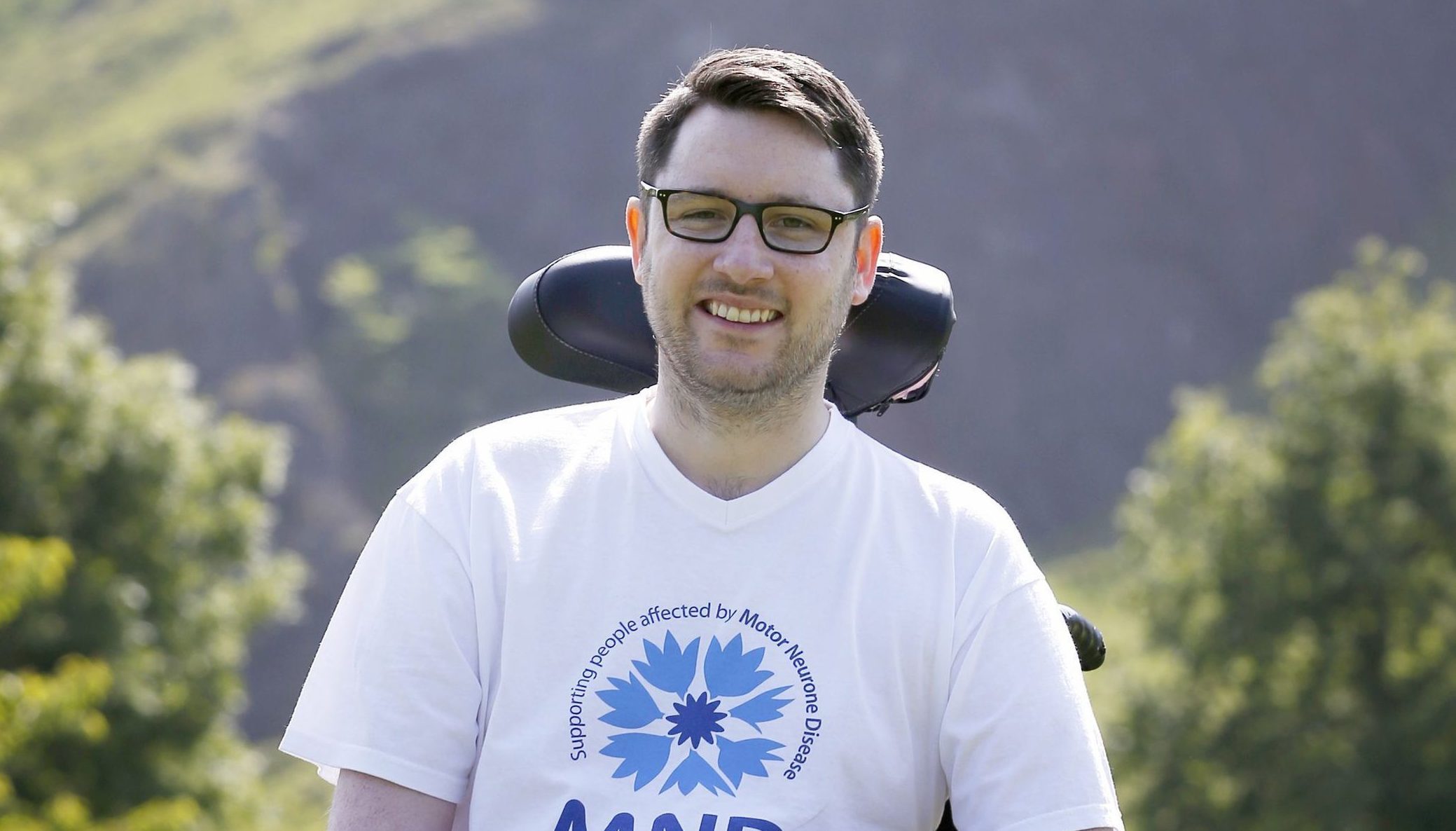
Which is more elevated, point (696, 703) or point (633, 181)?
point (633, 181)

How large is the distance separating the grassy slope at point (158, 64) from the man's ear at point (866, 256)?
50.2 meters

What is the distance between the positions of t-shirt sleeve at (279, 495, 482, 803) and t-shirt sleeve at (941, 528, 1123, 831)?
72 centimetres

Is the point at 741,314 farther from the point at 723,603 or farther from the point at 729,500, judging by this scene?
the point at 723,603

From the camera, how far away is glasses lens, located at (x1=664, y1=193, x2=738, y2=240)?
2576 mm

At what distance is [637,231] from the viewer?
9.06ft

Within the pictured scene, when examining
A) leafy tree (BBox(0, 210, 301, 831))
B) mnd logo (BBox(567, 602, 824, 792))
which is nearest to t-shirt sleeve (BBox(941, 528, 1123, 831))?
mnd logo (BBox(567, 602, 824, 792))

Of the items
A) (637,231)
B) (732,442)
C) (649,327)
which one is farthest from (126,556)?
(732,442)

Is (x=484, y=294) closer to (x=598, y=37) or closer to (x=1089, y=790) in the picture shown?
(x=598, y=37)

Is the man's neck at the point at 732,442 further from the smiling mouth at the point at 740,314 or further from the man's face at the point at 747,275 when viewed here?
the smiling mouth at the point at 740,314

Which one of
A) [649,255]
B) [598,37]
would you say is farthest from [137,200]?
[649,255]

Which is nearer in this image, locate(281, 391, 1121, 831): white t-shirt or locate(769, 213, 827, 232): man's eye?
locate(281, 391, 1121, 831): white t-shirt

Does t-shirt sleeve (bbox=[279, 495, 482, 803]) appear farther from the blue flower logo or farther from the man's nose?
the man's nose

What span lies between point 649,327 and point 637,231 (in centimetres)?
31

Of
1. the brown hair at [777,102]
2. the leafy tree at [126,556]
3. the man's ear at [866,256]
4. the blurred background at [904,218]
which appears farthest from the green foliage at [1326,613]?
the brown hair at [777,102]
